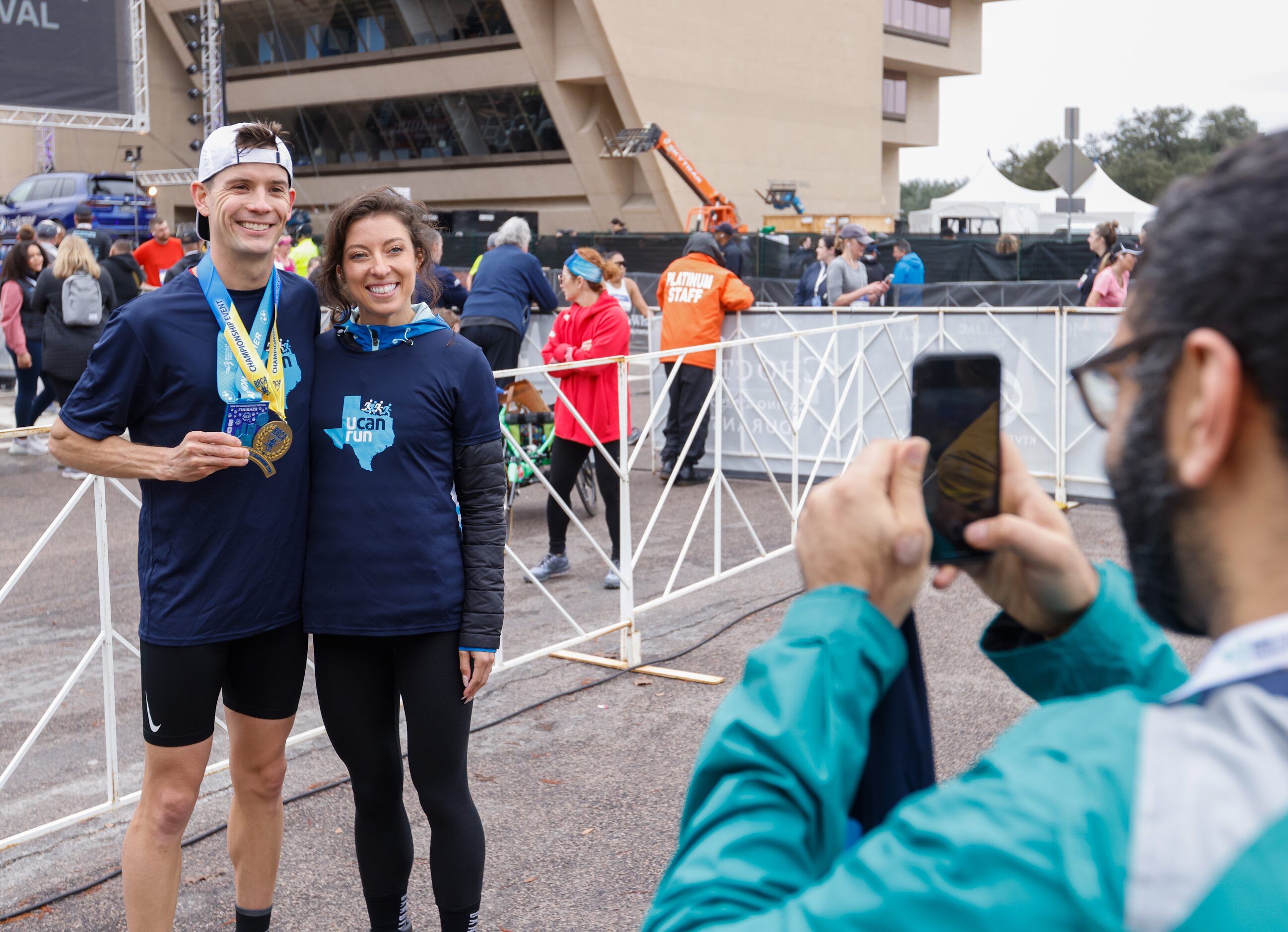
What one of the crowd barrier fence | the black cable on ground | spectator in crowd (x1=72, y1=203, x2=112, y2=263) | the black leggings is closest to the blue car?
spectator in crowd (x1=72, y1=203, x2=112, y2=263)

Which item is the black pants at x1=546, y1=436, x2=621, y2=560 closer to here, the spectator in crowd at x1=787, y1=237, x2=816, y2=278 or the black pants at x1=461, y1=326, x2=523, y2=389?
the black pants at x1=461, y1=326, x2=523, y2=389

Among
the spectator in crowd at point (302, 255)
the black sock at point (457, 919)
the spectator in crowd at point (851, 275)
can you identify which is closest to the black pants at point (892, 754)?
the black sock at point (457, 919)

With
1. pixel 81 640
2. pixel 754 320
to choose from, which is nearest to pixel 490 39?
pixel 754 320

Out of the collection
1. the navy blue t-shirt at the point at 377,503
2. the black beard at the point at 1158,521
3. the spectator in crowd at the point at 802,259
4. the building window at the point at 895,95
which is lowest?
the navy blue t-shirt at the point at 377,503

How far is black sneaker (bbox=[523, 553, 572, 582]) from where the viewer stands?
761 cm

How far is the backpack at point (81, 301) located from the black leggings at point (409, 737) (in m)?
8.19

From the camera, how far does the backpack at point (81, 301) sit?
33.3 ft

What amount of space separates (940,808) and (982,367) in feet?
1.60

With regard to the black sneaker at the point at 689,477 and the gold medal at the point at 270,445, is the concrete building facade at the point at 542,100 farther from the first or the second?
the gold medal at the point at 270,445

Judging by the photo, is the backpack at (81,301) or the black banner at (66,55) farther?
the black banner at (66,55)

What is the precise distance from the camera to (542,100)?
127 feet

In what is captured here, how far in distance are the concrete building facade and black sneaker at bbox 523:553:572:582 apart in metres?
30.0

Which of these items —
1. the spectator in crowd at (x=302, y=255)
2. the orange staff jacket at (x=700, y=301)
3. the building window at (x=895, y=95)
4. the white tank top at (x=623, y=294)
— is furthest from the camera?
the building window at (x=895, y=95)

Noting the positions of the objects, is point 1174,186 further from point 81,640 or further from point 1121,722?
point 81,640
